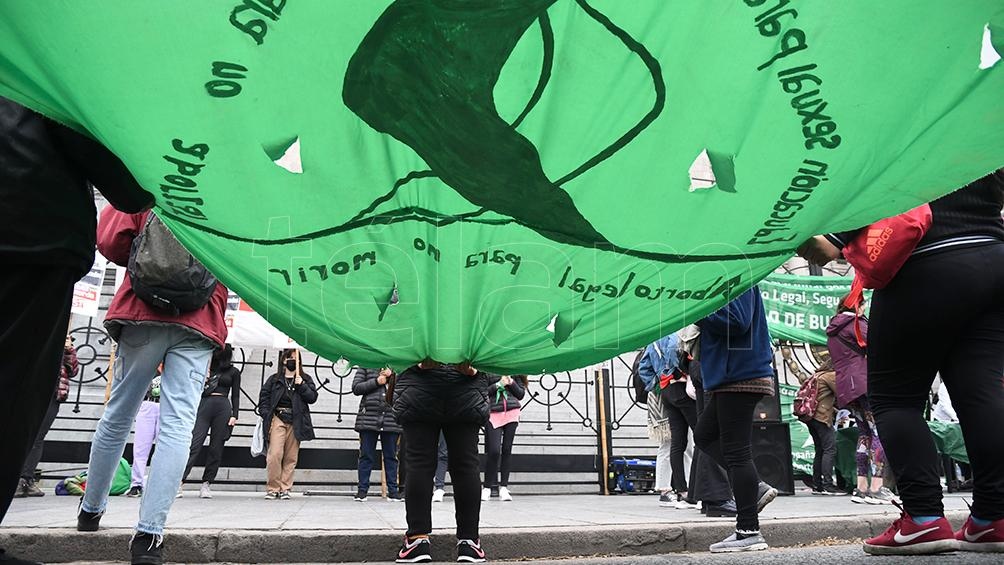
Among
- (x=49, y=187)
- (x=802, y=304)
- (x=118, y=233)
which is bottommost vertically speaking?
(x=49, y=187)

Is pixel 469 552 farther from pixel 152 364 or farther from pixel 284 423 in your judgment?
pixel 284 423

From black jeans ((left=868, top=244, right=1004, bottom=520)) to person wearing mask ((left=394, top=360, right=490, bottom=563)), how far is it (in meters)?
2.20

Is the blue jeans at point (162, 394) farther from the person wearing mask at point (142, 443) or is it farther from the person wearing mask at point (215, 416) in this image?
the person wearing mask at point (215, 416)

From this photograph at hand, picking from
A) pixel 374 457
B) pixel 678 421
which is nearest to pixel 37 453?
pixel 374 457

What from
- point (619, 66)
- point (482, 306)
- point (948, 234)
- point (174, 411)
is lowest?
point (174, 411)

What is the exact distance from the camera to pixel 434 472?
4445mm

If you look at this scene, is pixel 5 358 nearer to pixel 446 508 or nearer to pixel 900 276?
pixel 900 276

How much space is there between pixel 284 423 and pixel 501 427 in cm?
271

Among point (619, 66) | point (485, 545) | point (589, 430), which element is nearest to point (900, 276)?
point (619, 66)

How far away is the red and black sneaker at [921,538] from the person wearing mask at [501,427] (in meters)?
5.71

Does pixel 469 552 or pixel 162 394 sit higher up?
pixel 162 394

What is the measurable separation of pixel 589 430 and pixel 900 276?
31.7 feet

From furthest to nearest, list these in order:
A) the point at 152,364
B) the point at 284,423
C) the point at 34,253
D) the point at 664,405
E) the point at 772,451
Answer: the point at 284,423
the point at 772,451
the point at 664,405
the point at 152,364
the point at 34,253

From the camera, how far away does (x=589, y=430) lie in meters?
12.6
